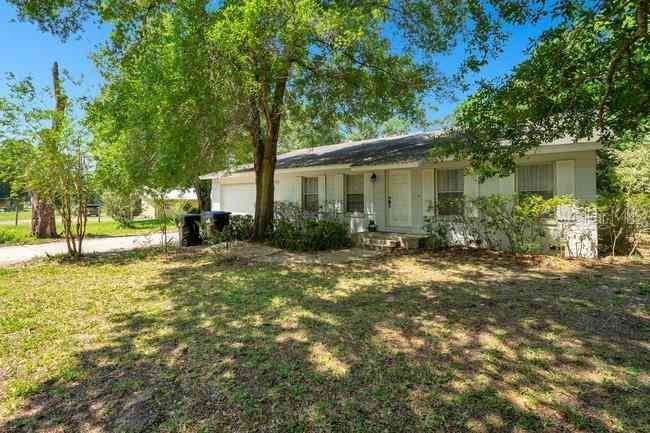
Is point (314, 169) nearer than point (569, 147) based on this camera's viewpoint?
No

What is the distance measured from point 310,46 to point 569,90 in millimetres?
5378

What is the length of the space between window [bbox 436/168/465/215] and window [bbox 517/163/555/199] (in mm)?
1525

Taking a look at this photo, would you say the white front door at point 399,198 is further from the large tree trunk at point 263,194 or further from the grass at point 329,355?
the grass at point 329,355

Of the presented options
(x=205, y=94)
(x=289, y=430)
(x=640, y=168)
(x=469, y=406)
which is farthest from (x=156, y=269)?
(x=640, y=168)

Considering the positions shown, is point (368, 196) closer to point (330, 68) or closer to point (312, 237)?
point (312, 237)

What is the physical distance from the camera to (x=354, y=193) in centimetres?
1329

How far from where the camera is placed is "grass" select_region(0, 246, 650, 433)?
104 inches

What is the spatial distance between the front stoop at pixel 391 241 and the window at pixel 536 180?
297 cm

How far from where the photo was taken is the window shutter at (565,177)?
8.80 meters

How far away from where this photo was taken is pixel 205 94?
8219 millimetres

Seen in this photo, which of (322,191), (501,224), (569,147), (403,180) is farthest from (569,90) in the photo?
(322,191)

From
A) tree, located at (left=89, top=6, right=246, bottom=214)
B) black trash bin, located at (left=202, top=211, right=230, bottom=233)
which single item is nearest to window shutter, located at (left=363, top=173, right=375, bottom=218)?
black trash bin, located at (left=202, top=211, right=230, bottom=233)

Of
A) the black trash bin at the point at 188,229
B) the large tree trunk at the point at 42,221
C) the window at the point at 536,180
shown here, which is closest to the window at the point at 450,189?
the window at the point at 536,180

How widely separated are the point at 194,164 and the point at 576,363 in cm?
902
